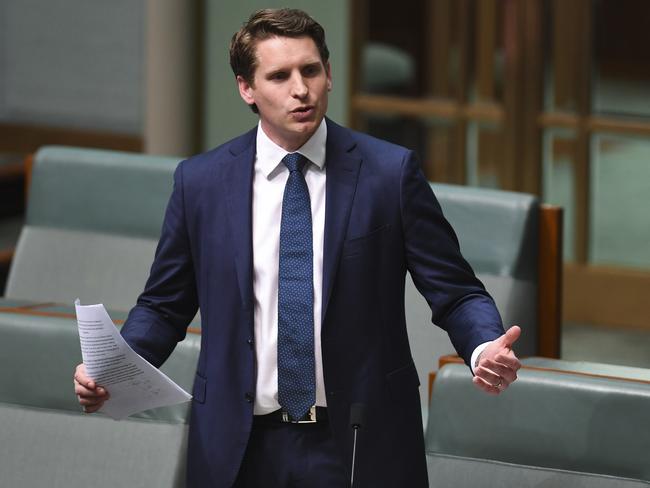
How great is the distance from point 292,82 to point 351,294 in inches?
10.4

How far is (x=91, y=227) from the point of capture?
3111 mm

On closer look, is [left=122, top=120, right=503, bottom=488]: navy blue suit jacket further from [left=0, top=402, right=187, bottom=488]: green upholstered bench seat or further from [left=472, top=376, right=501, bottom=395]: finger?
[left=0, top=402, right=187, bottom=488]: green upholstered bench seat

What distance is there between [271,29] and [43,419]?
1.02m

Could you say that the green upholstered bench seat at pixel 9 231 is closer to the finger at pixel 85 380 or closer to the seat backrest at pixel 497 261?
the seat backrest at pixel 497 261

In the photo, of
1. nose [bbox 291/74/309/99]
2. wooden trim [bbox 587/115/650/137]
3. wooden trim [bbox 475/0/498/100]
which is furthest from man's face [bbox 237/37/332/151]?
wooden trim [bbox 475/0/498/100]

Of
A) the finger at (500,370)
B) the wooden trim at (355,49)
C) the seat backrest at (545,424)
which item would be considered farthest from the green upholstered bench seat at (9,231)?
the finger at (500,370)

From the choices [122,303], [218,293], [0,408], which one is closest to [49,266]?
[122,303]

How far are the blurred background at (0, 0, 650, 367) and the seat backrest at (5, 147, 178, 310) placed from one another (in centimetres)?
66

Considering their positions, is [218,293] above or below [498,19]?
below

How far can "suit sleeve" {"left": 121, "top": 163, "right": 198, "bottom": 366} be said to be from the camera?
168cm

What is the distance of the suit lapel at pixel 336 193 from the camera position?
1.59 meters

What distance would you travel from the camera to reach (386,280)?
5.32 ft

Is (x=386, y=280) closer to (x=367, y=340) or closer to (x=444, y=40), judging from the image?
(x=367, y=340)

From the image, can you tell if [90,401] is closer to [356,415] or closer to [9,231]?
[356,415]
